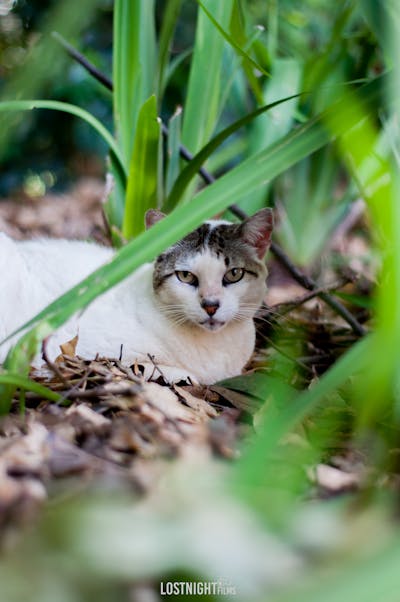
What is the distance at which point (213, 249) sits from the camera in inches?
69.4

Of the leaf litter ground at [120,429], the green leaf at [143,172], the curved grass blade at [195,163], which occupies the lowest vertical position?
the leaf litter ground at [120,429]

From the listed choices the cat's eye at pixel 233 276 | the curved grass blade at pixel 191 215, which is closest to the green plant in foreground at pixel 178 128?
the curved grass blade at pixel 191 215

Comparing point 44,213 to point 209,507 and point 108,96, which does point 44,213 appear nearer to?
point 108,96

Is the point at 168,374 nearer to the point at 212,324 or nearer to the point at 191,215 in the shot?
the point at 212,324

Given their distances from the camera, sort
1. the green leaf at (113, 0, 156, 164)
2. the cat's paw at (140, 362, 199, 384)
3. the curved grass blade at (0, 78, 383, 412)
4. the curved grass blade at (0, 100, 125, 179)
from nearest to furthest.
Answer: the curved grass blade at (0, 78, 383, 412), the curved grass blade at (0, 100, 125, 179), the cat's paw at (140, 362, 199, 384), the green leaf at (113, 0, 156, 164)

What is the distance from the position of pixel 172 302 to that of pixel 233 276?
0.18 m

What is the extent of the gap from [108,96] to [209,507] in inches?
131

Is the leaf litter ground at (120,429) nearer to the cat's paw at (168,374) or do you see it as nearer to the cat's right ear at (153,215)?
the cat's paw at (168,374)

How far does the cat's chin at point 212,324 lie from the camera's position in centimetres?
170

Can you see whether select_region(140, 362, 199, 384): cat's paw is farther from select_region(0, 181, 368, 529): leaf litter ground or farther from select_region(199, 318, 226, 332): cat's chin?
select_region(199, 318, 226, 332): cat's chin

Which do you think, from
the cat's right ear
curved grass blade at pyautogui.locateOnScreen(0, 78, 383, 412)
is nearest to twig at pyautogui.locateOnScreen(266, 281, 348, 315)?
the cat's right ear

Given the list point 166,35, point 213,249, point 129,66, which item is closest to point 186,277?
point 213,249

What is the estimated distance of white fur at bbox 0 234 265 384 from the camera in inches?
66.8

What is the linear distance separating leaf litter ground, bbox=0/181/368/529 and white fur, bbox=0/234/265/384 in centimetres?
11
